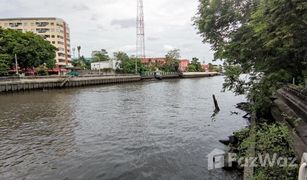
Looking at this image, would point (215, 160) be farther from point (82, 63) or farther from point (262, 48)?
point (82, 63)

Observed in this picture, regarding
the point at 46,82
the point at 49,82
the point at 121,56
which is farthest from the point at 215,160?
the point at 121,56

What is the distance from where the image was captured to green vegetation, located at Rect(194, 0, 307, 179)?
7.11 meters

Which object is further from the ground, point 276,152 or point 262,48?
point 262,48

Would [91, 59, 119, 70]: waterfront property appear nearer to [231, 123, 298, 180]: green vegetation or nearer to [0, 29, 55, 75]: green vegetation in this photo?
[0, 29, 55, 75]: green vegetation

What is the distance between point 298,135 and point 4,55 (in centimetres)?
5474

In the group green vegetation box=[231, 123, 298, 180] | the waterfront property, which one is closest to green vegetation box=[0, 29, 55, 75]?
the waterfront property

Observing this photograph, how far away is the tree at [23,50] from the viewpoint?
53.8m

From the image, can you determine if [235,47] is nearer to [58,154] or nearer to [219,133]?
[219,133]

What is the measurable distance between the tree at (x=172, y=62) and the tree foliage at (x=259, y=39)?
9659 cm

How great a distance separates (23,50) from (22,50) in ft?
0.60

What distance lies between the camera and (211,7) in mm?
15547

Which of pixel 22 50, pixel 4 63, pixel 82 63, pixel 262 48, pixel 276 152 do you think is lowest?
pixel 276 152

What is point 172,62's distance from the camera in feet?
373

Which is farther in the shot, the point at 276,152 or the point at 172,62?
the point at 172,62
